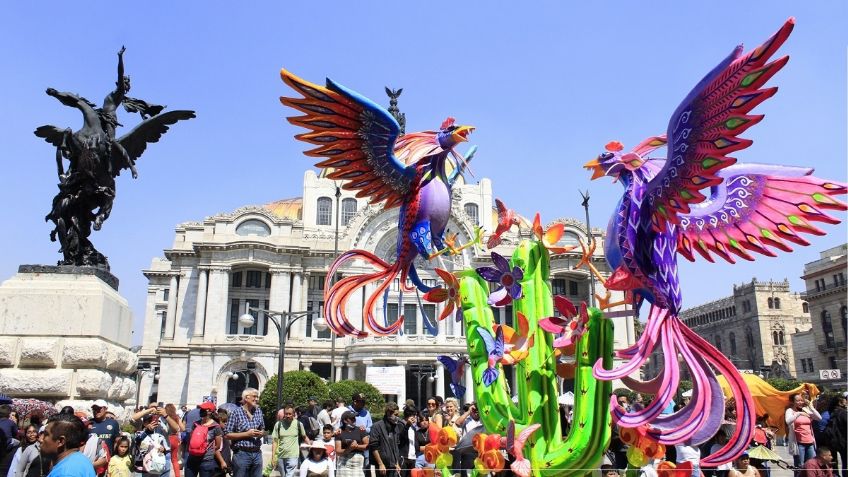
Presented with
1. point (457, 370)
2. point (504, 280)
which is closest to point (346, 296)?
point (457, 370)

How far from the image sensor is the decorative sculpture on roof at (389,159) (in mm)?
7785

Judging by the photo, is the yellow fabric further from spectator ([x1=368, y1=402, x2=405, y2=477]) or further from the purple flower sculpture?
spectator ([x1=368, y1=402, x2=405, y2=477])

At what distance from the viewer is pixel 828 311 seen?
5203cm

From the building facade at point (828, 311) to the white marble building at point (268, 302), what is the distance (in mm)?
17374

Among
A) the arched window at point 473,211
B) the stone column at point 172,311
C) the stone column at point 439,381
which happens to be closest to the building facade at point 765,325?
the arched window at point 473,211

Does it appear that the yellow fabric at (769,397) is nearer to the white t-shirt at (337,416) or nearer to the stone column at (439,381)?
the white t-shirt at (337,416)

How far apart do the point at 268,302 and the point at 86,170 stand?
1556 inches

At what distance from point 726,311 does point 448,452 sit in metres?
83.2

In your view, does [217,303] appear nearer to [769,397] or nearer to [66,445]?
[769,397]

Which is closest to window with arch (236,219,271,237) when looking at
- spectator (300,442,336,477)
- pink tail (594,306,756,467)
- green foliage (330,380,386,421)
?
green foliage (330,380,386,421)

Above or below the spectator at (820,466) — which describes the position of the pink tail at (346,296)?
above

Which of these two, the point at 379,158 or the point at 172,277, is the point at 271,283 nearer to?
the point at 172,277

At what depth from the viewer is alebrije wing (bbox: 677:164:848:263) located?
250 inches

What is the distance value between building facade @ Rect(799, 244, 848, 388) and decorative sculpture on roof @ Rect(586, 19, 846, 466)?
51670mm
